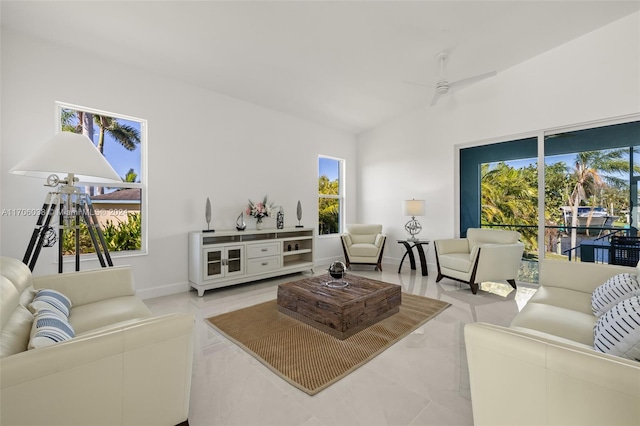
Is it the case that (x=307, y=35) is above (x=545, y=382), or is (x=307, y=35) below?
above

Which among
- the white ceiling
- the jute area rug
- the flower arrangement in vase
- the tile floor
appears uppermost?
the white ceiling

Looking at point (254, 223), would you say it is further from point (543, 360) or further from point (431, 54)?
point (543, 360)

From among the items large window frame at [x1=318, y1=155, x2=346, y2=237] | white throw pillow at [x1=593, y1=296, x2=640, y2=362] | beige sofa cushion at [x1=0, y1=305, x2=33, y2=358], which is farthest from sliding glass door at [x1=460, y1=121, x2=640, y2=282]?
beige sofa cushion at [x1=0, y1=305, x2=33, y2=358]

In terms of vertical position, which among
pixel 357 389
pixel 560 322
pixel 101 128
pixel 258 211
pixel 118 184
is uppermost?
pixel 101 128

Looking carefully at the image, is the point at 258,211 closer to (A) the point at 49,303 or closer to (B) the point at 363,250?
(B) the point at 363,250

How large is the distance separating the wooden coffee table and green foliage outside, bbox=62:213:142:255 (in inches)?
83.1

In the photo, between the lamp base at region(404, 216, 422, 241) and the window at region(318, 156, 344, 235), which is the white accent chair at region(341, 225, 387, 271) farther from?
the window at region(318, 156, 344, 235)

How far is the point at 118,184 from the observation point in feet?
11.3

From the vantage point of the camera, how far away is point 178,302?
341cm

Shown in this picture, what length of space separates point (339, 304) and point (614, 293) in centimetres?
183

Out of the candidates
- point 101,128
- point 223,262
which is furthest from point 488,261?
point 101,128

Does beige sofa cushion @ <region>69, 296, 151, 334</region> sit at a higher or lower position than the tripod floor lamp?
lower

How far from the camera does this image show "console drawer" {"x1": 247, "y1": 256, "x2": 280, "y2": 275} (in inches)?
160

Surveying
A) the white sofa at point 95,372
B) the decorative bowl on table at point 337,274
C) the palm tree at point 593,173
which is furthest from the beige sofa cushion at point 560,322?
the palm tree at point 593,173
